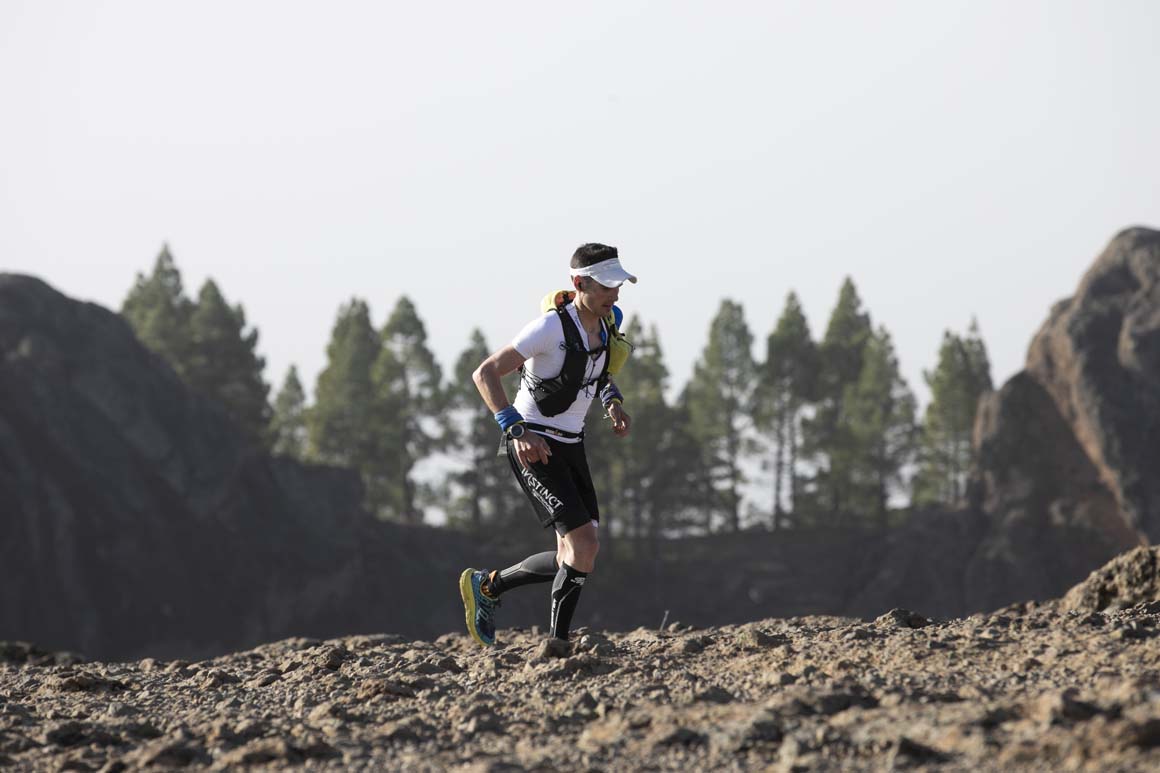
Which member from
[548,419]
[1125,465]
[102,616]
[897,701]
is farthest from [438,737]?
[1125,465]

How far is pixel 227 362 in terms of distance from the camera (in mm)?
64500

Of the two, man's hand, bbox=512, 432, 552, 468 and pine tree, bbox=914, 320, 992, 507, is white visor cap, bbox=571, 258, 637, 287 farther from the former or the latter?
pine tree, bbox=914, 320, 992, 507

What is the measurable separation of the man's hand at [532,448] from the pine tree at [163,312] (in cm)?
5690

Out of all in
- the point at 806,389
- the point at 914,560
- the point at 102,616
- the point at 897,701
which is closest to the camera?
the point at 897,701

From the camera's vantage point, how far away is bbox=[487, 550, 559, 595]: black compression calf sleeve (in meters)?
8.88

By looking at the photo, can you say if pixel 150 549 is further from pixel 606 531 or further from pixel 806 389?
pixel 806 389

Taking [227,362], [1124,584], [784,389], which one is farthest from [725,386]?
[1124,584]

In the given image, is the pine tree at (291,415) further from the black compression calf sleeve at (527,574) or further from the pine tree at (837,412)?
the black compression calf sleeve at (527,574)

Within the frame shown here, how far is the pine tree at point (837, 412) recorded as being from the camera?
67.8 meters

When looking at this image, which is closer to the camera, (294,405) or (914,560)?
(914,560)

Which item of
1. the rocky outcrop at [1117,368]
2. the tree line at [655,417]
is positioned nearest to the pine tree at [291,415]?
the tree line at [655,417]

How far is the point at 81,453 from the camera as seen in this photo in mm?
53562

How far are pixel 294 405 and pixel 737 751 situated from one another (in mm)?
67483

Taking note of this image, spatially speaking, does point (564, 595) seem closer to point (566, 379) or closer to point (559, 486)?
point (559, 486)
